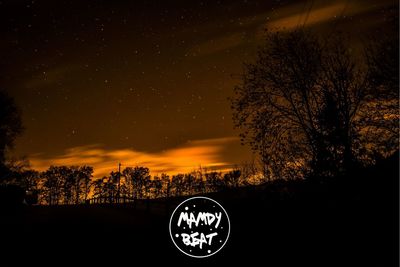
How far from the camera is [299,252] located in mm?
7879

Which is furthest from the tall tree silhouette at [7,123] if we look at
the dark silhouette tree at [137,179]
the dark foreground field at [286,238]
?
the dark silhouette tree at [137,179]

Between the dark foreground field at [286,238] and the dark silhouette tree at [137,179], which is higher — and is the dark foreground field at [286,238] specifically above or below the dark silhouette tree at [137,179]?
below

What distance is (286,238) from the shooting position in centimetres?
861

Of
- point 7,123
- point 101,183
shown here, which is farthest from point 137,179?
point 7,123

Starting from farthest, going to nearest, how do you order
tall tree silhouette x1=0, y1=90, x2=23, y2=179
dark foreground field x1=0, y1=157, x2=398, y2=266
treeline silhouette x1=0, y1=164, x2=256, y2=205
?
1. treeline silhouette x1=0, y1=164, x2=256, y2=205
2. tall tree silhouette x1=0, y1=90, x2=23, y2=179
3. dark foreground field x1=0, y1=157, x2=398, y2=266

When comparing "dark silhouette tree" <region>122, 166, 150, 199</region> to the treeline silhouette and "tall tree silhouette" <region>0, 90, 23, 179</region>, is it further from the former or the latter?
"tall tree silhouette" <region>0, 90, 23, 179</region>

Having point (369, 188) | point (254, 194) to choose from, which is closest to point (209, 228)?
point (369, 188)

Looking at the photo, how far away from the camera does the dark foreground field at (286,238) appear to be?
7.28 m

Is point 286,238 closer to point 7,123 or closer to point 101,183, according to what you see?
point 7,123

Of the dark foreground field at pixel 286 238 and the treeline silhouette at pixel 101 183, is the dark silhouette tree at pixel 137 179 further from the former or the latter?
the dark foreground field at pixel 286 238

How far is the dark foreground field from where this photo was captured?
728 centimetres

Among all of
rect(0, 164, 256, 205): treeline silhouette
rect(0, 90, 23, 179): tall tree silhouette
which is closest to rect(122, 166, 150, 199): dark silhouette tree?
rect(0, 164, 256, 205): treeline silhouette

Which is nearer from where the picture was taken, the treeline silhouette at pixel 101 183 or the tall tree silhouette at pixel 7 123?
the tall tree silhouette at pixel 7 123

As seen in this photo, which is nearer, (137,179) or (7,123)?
(7,123)
